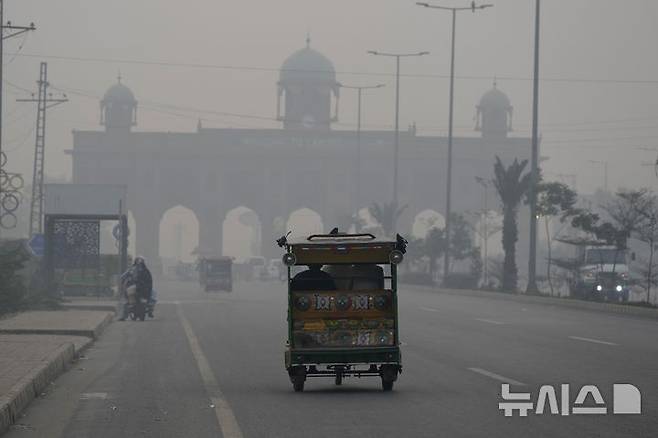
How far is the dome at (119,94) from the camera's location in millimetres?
124938

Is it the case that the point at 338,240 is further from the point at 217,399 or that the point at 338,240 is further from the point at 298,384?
the point at 217,399

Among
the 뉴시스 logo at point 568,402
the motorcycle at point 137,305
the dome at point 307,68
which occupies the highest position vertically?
the dome at point 307,68

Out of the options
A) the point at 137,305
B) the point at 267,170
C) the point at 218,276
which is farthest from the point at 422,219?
the point at 137,305

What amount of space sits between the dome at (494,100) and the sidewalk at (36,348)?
95399 mm

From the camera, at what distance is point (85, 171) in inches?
4579

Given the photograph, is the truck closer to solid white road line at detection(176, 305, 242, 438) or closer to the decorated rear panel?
solid white road line at detection(176, 305, 242, 438)

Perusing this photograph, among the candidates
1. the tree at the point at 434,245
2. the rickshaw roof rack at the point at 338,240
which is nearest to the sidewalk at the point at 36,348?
the rickshaw roof rack at the point at 338,240

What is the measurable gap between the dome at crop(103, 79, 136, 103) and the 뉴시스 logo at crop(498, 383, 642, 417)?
112961mm

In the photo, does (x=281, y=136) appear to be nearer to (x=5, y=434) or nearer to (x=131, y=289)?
(x=131, y=289)

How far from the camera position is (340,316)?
14.2 metres

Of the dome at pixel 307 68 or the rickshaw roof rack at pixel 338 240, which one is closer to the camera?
the rickshaw roof rack at pixel 338 240

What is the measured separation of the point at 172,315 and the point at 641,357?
61.6 ft

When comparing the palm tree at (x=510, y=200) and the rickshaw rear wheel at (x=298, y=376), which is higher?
the palm tree at (x=510, y=200)

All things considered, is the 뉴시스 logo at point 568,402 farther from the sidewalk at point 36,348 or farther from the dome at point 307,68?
the dome at point 307,68
